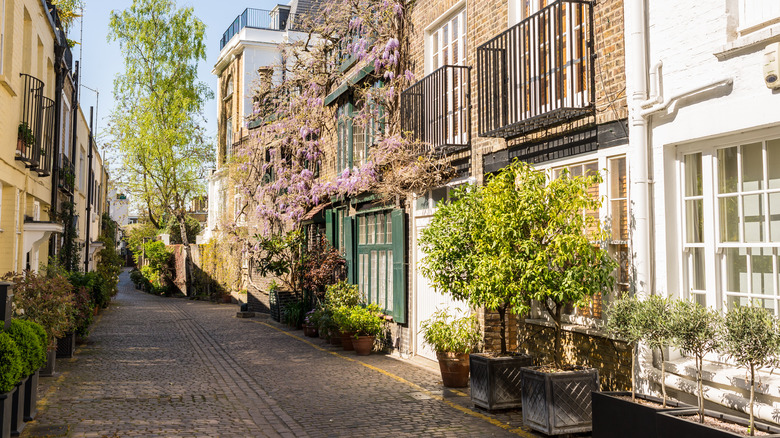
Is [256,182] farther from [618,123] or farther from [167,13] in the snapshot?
[618,123]

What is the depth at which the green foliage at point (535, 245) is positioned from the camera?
668 centimetres

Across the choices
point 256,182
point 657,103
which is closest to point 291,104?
point 256,182

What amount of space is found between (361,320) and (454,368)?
388cm

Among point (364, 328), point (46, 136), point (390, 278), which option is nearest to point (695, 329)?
point (364, 328)

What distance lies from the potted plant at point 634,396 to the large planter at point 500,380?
71.9 inches

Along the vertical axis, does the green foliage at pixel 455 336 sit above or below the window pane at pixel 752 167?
below

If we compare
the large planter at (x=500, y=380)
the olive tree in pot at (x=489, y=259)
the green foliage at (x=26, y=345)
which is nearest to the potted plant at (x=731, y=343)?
the olive tree in pot at (x=489, y=259)

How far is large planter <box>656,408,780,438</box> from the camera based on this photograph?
4.58 m

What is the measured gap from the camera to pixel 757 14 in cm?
562

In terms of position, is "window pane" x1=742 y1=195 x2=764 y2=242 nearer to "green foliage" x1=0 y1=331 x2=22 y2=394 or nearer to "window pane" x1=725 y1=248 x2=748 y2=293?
"window pane" x1=725 y1=248 x2=748 y2=293

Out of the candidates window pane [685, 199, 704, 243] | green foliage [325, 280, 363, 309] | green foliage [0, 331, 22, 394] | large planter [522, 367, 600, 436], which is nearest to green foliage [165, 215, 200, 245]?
green foliage [325, 280, 363, 309]

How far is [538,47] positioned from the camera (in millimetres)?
7941

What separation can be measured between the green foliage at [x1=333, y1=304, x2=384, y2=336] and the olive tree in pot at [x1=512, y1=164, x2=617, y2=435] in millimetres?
6306

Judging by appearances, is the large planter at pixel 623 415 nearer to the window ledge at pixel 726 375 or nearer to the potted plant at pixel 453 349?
the window ledge at pixel 726 375
